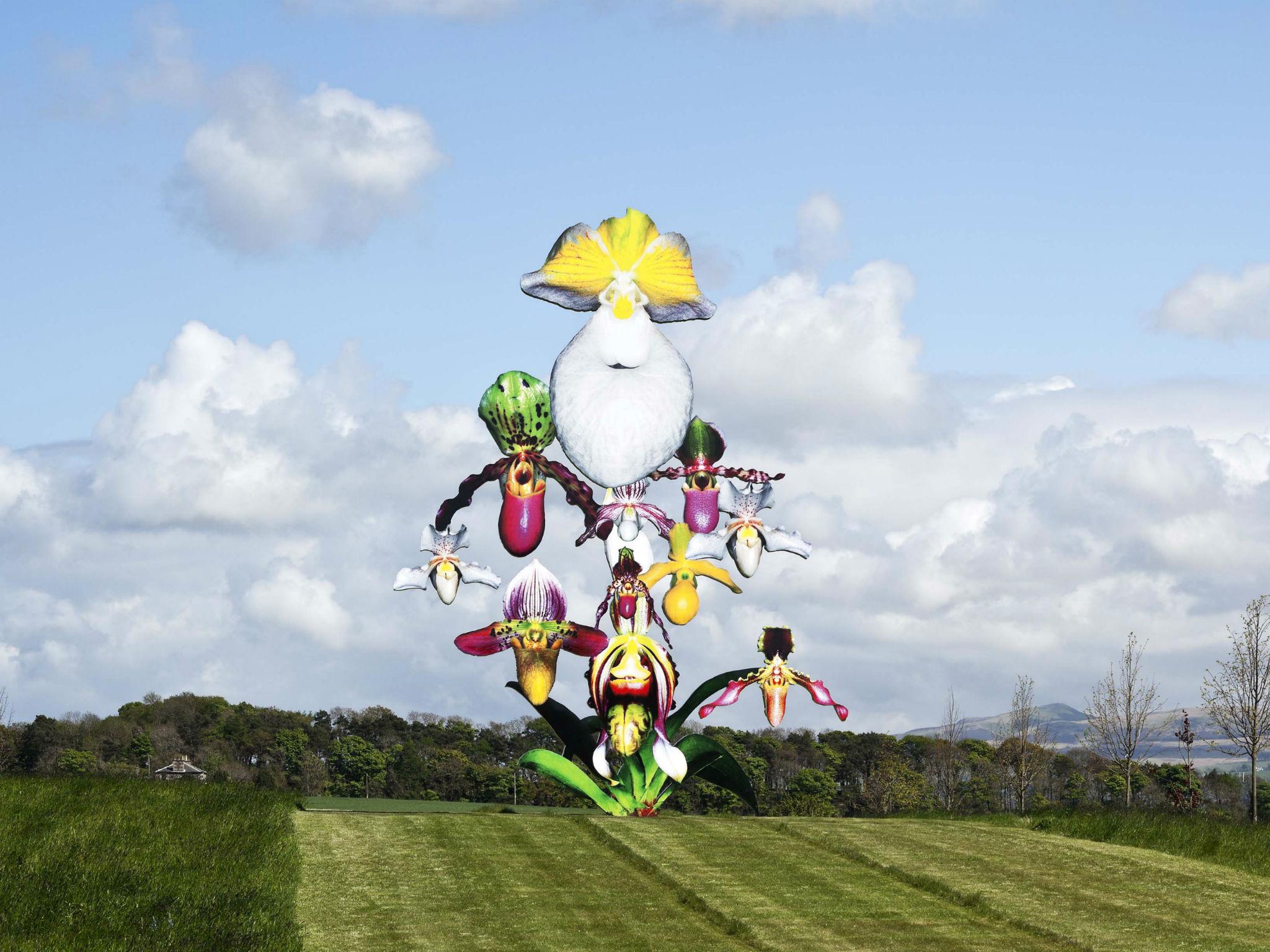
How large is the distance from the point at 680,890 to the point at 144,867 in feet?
21.4

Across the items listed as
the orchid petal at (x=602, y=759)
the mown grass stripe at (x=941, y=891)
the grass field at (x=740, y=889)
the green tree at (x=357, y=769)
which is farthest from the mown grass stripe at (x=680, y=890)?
the green tree at (x=357, y=769)

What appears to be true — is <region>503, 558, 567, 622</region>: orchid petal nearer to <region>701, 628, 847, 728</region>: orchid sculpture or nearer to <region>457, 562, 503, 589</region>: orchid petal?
<region>457, 562, 503, 589</region>: orchid petal

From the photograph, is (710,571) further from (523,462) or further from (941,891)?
(941,891)

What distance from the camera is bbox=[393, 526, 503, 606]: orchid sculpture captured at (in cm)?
2603

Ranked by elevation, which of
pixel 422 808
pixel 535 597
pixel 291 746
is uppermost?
pixel 535 597

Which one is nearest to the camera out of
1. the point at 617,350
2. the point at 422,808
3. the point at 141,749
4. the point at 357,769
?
the point at 617,350

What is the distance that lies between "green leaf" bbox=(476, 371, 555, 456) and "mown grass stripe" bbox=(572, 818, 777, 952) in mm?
6773

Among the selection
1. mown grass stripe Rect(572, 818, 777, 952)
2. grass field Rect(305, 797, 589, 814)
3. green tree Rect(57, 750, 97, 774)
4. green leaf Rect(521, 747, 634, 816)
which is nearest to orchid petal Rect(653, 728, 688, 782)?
green leaf Rect(521, 747, 634, 816)

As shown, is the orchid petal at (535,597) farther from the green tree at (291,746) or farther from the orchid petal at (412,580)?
the green tree at (291,746)

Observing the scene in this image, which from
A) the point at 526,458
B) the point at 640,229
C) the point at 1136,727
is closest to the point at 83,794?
the point at 526,458

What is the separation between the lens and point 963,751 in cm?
5294

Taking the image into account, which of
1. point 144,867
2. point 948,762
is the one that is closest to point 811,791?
point 948,762

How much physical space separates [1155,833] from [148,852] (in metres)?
15.8

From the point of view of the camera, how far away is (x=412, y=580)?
2631 cm
